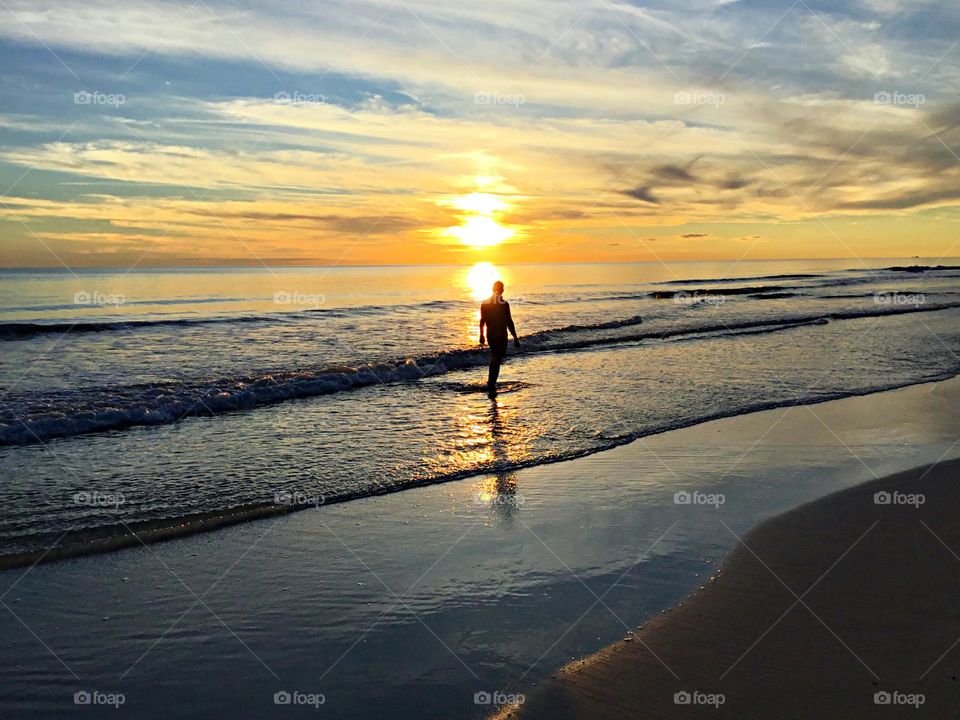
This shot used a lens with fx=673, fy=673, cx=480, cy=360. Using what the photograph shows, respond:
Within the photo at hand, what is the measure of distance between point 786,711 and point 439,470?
565 centimetres

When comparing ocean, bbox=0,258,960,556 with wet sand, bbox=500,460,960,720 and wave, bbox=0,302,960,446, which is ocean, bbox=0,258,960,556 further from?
wet sand, bbox=500,460,960,720

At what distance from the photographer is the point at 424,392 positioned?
15.1 metres

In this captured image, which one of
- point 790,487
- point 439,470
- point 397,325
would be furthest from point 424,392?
point 397,325

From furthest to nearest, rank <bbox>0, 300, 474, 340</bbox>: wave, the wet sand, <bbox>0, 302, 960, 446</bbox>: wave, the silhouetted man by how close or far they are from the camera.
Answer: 1. <bbox>0, 300, 474, 340</bbox>: wave
2. the silhouetted man
3. <bbox>0, 302, 960, 446</bbox>: wave
4. the wet sand

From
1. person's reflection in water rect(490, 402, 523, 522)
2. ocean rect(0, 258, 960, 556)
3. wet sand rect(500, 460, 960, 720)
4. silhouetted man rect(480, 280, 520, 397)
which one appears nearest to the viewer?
wet sand rect(500, 460, 960, 720)

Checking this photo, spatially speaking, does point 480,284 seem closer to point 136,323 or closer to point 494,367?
point 136,323

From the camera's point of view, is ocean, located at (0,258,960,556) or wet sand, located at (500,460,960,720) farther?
ocean, located at (0,258,960,556)

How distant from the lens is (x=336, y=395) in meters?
14.7

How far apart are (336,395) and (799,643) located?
38.0 feet

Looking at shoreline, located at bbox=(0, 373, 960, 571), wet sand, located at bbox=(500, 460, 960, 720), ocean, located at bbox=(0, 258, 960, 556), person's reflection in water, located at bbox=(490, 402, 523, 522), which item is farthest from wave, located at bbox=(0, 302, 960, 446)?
wet sand, located at bbox=(500, 460, 960, 720)

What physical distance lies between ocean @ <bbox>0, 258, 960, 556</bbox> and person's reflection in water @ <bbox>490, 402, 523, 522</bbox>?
8 cm

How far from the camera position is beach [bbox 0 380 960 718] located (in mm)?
4113

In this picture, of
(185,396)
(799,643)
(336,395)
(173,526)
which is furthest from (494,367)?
(799,643)

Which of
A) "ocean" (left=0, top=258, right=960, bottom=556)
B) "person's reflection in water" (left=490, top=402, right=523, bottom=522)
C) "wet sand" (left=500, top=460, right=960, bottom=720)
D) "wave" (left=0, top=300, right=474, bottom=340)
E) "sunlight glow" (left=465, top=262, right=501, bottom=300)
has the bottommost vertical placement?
"wet sand" (left=500, top=460, right=960, bottom=720)
